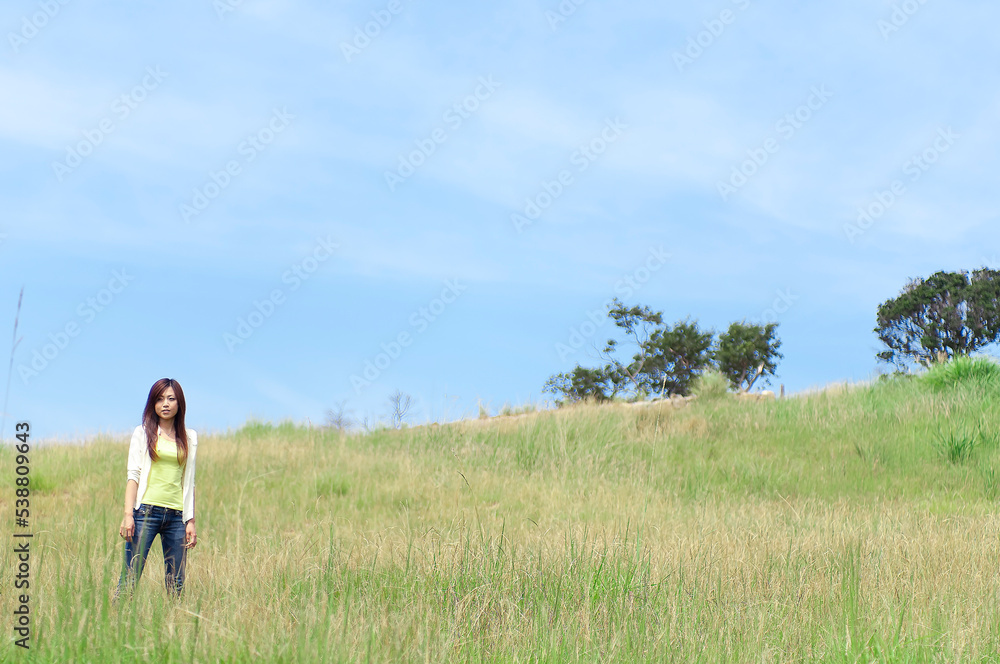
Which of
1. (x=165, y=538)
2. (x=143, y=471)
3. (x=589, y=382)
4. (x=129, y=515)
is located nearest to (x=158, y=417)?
(x=143, y=471)

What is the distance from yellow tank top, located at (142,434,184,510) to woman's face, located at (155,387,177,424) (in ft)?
0.74

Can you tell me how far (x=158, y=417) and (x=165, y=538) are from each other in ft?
3.34

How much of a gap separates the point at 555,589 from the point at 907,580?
305cm

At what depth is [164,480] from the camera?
6215 mm

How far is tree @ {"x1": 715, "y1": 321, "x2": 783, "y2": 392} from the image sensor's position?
36.1m

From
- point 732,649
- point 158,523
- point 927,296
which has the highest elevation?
point 927,296

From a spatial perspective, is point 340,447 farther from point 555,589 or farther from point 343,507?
point 555,589

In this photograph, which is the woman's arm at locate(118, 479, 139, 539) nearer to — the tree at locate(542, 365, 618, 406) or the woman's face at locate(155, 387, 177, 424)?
the woman's face at locate(155, 387, 177, 424)

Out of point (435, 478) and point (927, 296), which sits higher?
point (927, 296)

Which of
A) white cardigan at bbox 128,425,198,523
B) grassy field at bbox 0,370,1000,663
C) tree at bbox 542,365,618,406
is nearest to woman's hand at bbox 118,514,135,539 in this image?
white cardigan at bbox 128,425,198,523

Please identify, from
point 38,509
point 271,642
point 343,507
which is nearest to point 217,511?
point 343,507

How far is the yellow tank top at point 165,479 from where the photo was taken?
6.16 m

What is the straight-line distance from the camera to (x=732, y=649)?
15.6 feet

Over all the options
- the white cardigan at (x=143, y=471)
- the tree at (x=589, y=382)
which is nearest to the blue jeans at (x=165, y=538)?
the white cardigan at (x=143, y=471)
